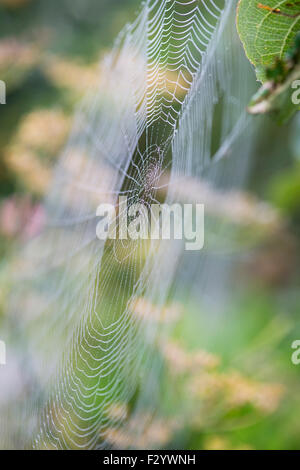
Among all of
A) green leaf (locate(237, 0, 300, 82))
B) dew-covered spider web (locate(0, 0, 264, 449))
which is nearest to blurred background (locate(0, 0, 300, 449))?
dew-covered spider web (locate(0, 0, 264, 449))

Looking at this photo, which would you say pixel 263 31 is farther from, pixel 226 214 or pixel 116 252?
pixel 226 214

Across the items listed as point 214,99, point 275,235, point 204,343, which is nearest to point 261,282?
point 275,235

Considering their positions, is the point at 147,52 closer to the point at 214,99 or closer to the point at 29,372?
the point at 214,99

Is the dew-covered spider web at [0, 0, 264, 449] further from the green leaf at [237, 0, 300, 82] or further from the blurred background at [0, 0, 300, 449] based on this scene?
the green leaf at [237, 0, 300, 82]

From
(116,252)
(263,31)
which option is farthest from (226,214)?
(263,31)

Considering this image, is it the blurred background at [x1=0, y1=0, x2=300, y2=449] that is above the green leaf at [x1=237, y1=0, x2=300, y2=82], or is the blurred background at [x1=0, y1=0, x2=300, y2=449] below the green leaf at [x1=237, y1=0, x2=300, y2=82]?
above

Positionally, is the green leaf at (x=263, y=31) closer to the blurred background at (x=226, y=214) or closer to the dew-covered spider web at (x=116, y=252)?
the dew-covered spider web at (x=116, y=252)
